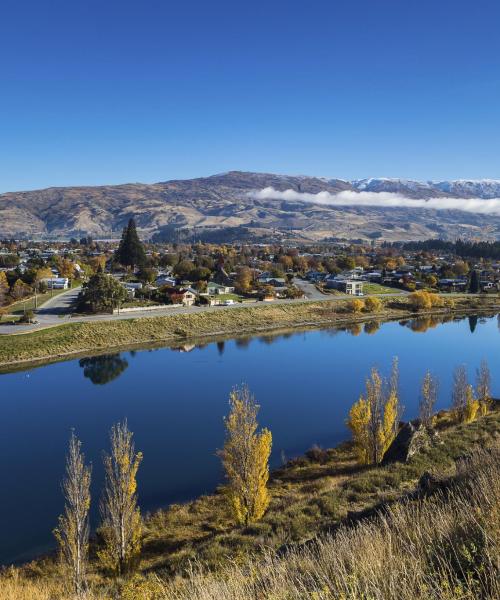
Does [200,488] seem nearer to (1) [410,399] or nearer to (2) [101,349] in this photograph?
(1) [410,399]

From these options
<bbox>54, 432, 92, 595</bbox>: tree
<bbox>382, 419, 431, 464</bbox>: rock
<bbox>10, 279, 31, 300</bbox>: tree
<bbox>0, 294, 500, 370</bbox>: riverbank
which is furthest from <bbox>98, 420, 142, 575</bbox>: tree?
<bbox>10, 279, 31, 300</bbox>: tree

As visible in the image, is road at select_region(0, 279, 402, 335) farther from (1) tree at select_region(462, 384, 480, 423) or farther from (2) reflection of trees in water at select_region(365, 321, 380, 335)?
(1) tree at select_region(462, 384, 480, 423)

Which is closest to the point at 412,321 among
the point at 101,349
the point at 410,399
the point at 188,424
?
→ the point at 410,399

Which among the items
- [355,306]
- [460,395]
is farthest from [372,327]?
[460,395]

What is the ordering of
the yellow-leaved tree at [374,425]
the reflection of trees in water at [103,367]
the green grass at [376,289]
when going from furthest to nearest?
the green grass at [376,289]
the reflection of trees in water at [103,367]
the yellow-leaved tree at [374,425]

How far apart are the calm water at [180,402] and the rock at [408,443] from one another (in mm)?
4297

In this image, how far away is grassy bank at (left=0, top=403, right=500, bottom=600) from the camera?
3422 millimetres

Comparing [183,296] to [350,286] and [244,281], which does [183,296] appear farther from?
[350,286]

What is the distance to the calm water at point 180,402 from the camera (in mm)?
14156

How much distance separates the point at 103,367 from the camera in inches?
1138

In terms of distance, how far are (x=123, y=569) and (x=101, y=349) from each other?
24.8 metres

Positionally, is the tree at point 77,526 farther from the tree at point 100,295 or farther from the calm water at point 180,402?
the tree at point 100,295

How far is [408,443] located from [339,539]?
8.47 meters

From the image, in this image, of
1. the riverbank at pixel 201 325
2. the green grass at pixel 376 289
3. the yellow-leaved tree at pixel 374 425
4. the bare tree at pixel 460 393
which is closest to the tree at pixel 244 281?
the riverbank at pixel 201 325
